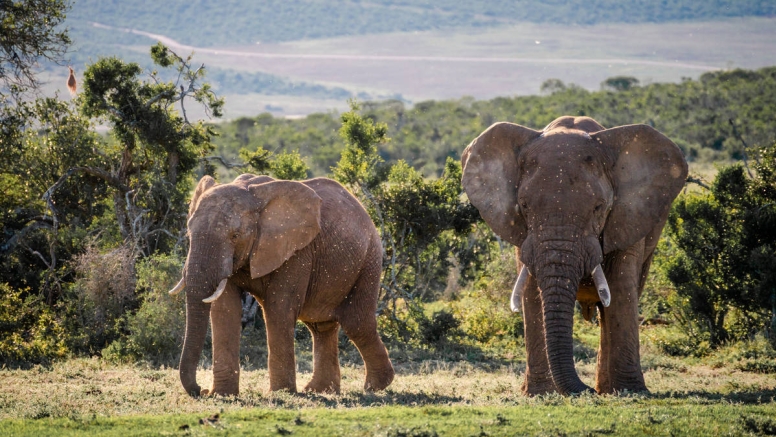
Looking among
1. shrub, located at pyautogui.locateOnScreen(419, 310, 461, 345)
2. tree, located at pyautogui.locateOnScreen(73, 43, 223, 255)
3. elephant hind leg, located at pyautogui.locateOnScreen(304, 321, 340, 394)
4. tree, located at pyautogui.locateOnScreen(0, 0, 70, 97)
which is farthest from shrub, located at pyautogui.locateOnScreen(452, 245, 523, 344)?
tree, located at pyautogui.locateOnScreen(0, 0, 70, 97)

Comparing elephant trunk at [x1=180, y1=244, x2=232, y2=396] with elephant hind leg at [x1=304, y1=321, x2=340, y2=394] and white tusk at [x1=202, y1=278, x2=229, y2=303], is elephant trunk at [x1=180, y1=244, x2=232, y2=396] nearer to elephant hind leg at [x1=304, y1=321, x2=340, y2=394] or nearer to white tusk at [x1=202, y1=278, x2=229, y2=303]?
white tusk at [x1=202, y1=278, x2=229, y2=303]

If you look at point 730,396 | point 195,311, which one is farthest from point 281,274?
point 730,396

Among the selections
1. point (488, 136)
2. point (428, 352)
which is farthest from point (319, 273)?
point (428, 352)

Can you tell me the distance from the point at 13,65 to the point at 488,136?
859 cm

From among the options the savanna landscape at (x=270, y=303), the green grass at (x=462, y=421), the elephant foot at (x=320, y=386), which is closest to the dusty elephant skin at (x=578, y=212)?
the savanna landscape at (x=270, y=303)

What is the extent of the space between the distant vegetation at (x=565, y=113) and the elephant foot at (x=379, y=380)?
3112 cm

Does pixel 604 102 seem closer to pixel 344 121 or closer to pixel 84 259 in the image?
pixel 344 121

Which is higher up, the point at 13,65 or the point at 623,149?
the point at 13,65

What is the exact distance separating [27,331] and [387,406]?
8.18 m

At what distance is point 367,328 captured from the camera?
1320 cm

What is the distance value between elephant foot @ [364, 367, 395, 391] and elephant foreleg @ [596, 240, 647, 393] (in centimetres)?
300

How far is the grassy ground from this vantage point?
9.03 meters

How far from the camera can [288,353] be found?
12047mm

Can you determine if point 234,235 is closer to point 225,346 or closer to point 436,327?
point 225,346
